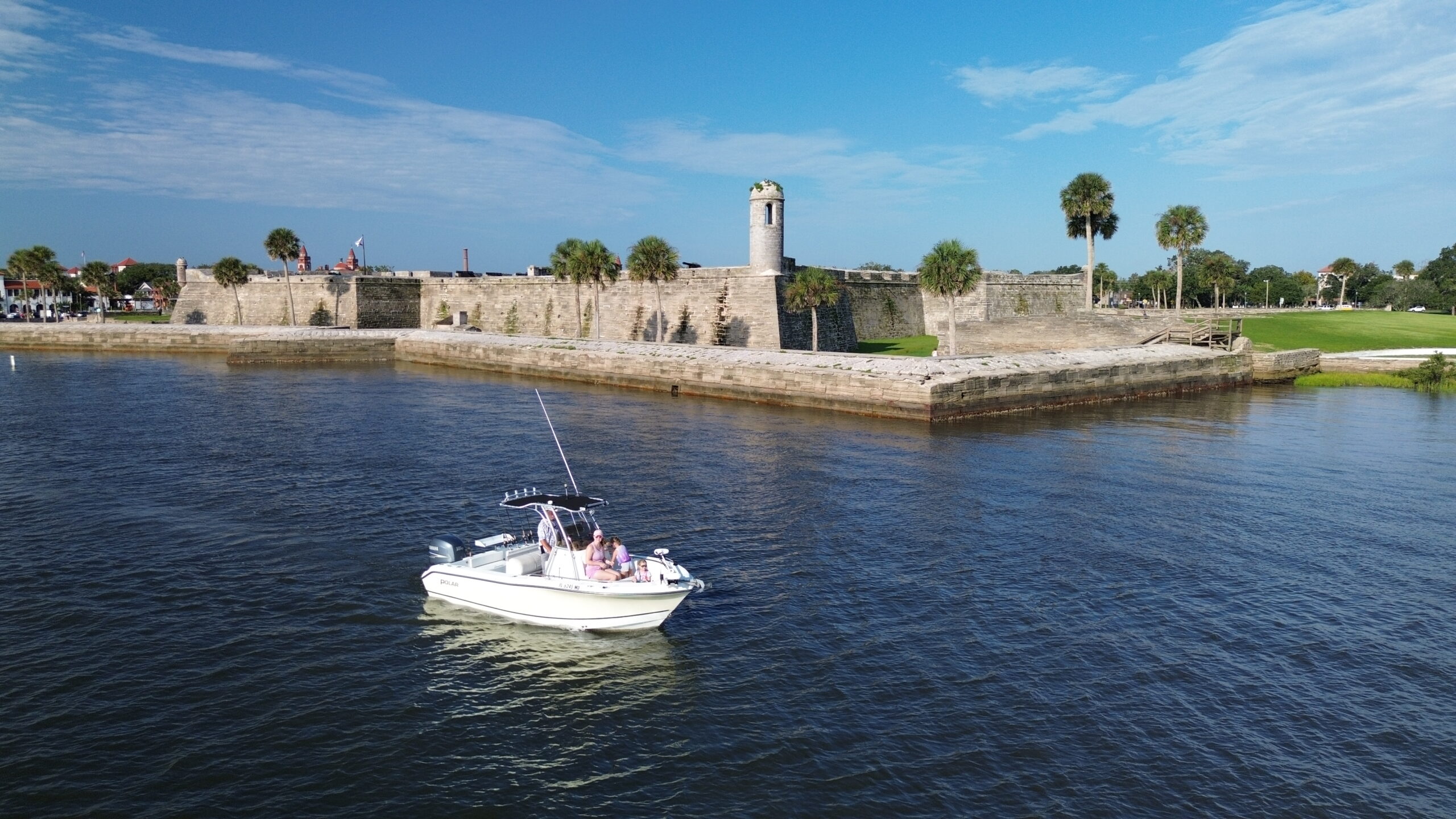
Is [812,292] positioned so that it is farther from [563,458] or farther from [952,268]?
[563,458]

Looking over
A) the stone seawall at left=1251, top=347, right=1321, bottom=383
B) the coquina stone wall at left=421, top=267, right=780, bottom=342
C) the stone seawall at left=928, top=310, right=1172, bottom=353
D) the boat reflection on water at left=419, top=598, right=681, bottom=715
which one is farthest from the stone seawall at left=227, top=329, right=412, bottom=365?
the stone seawall at left=1251, top=347, right=1321, bottom=383

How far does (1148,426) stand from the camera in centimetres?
3325

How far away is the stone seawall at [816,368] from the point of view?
35094 millimetres

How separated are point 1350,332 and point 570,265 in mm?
54706

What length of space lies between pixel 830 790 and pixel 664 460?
55.1 ft

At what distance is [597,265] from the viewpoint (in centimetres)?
5491

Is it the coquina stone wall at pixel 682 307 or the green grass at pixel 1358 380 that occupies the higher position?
the coquina stone wall at pixel 682 307

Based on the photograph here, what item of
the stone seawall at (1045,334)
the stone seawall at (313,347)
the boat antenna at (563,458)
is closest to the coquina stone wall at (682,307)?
the stone seawall at (1045,334)

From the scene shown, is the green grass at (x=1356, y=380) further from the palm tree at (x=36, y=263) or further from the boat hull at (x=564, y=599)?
the palm tree at (x=36, y=263)

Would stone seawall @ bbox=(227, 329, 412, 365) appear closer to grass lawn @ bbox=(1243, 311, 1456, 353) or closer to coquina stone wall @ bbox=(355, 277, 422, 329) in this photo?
coquina stone wall @ bbox=(355, 277, 422, 329)

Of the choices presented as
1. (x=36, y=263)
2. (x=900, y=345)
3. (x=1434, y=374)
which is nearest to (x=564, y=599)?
(x=900, y=345)

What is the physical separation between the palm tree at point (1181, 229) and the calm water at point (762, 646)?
123 ft

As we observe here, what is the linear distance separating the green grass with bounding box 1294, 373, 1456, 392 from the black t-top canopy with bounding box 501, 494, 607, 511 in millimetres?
46834

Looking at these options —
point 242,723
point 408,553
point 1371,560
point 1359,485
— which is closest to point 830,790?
point 242,723
